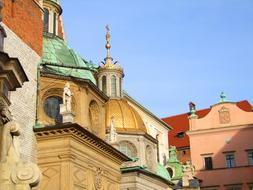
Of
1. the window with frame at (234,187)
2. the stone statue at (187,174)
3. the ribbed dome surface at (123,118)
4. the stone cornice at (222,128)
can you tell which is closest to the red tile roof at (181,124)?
the stone cornice at (222,128)

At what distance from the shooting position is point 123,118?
29.7m

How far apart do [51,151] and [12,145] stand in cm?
882

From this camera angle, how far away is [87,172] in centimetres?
2002

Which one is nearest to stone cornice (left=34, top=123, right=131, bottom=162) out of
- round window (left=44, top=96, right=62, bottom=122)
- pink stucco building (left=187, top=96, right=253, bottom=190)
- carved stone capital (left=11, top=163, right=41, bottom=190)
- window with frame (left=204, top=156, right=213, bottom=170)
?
round window (left=44, top=96, right=62, bottom=122)

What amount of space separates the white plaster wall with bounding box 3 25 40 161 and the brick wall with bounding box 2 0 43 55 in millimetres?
260

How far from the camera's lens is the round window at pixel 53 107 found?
21.9 metres

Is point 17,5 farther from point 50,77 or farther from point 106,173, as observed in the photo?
point 106,173

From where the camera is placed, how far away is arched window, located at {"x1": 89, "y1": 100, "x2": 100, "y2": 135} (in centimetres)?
2400

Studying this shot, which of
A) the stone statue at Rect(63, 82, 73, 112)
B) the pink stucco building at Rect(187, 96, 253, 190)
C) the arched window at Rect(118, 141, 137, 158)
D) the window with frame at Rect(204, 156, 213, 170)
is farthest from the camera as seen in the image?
the window with frame at Rect(204, 156, 213, 170)

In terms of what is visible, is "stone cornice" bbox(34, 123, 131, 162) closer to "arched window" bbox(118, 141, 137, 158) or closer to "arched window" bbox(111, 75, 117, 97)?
"arched window" bbox(118, 141, 137, 158)

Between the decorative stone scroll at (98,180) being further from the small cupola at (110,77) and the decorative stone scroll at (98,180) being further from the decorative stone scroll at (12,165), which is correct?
the small cupola at (110,77)

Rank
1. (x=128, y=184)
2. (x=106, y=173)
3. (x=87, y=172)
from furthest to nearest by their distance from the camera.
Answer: (x=128, y=184) < (x=106, y=173) < (x=87, y=172)

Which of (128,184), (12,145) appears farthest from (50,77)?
(12,145)

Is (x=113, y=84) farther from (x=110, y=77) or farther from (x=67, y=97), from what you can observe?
(x=67, y=97)
